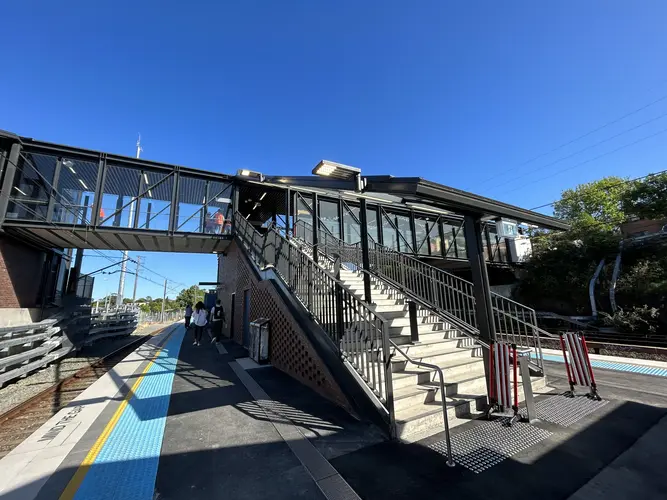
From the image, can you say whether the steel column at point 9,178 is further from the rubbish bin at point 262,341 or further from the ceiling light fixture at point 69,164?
the rubbish bin at point 262,341

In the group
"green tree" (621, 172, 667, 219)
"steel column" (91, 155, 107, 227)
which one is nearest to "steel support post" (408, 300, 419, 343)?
"steel column" (91, 155, 107, 227)

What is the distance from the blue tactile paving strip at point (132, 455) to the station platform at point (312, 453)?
0.01 metres

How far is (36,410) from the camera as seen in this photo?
16.4 feet

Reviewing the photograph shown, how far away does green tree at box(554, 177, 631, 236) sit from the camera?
→ 984 inches

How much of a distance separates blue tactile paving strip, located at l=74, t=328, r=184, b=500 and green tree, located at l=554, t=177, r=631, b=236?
30.9 meters

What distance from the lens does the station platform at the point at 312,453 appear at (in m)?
2.44

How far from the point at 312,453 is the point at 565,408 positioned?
12.6 feet

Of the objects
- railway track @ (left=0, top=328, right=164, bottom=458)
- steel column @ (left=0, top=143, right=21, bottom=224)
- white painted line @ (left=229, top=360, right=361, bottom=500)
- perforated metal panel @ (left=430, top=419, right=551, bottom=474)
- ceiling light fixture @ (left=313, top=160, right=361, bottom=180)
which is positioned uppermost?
steel column @ (left=0, top=143, right=21, bottom=224)

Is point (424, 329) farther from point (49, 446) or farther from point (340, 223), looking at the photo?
point (340, 223)

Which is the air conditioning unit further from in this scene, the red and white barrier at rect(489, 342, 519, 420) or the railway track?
the railway track

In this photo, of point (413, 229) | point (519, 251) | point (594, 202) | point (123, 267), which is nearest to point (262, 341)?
point (413, 229)

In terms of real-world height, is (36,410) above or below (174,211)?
below

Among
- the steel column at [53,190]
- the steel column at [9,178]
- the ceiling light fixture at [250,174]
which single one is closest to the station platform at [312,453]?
the ceiling light fixture at [250,174]

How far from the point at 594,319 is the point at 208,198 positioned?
18244 millimetres
